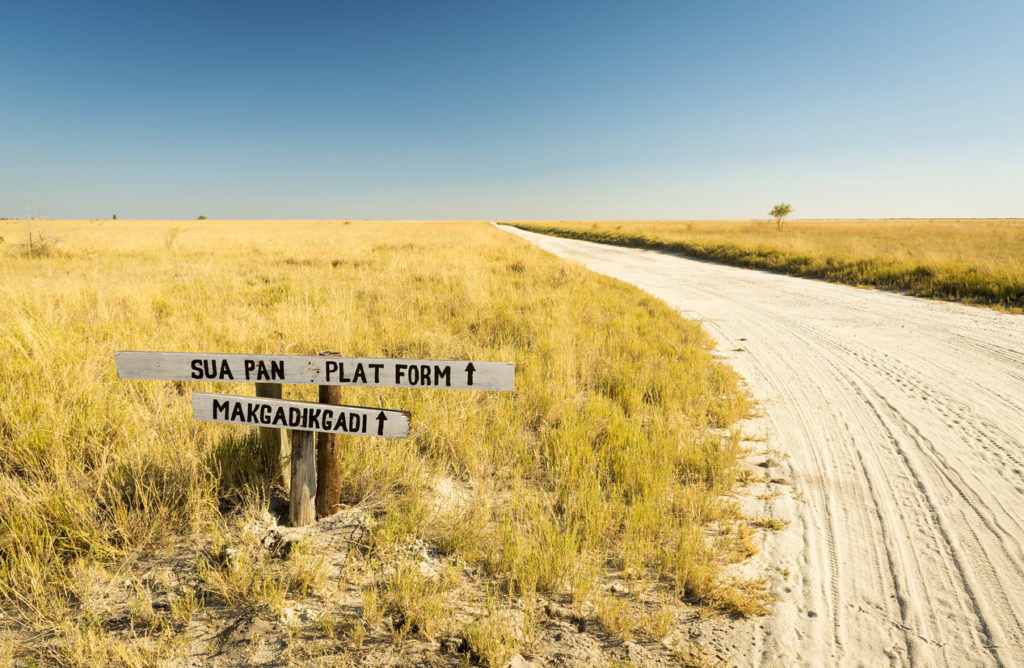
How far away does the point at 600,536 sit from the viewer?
2.69 metres

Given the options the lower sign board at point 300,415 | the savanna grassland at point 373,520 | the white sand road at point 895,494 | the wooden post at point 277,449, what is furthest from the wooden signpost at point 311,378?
the white sand road at point 895,494

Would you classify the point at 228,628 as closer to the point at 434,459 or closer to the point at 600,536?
the point at 434,459

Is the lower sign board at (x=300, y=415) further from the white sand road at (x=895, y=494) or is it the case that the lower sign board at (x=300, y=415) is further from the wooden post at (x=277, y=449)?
the white sand road at (x=895, y=494)

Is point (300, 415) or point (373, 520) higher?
point (300, 415)

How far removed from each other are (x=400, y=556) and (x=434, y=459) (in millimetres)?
1134

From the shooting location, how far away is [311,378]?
2.37 m

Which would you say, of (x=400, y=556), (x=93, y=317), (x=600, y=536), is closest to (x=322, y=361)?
(x=400, y=556)

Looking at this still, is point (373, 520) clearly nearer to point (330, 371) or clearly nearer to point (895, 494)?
point (330, 371)

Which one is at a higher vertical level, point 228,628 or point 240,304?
point 240,304

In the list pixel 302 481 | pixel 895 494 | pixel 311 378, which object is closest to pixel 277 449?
pixel 302 481

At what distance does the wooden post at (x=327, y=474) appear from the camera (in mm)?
2633

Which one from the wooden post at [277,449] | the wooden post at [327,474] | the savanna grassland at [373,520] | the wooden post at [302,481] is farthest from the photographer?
the wooden post at [277,449]

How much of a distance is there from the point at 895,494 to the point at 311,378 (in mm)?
3971

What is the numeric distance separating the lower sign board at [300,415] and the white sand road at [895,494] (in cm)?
195
